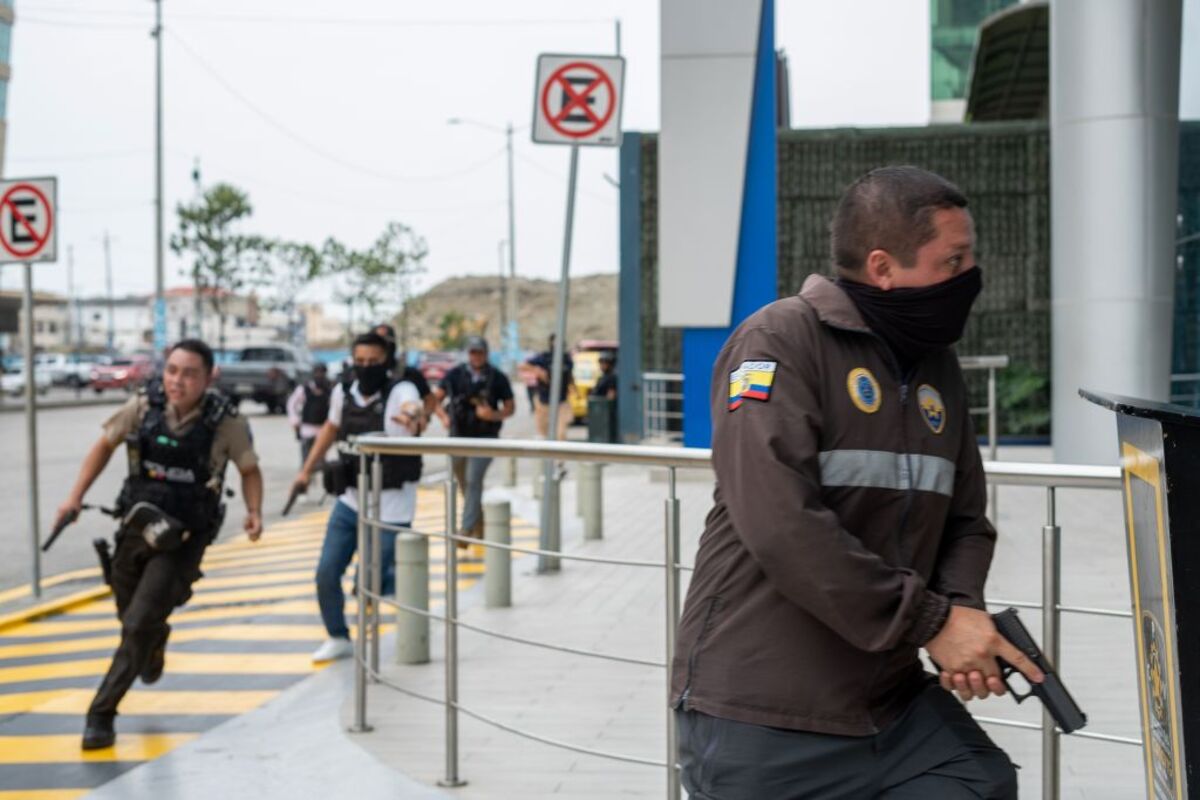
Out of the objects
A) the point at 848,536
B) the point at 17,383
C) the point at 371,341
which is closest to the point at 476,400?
the point at 371,341

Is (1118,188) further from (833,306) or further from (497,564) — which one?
(833,306)

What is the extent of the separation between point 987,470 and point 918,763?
1.44m

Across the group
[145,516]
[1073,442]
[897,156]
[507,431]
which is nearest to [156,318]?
[507,431]

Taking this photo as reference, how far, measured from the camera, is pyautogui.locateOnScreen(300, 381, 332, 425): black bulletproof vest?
1658 centimetres

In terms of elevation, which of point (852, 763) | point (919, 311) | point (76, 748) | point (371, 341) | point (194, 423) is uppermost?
point (371, 341)

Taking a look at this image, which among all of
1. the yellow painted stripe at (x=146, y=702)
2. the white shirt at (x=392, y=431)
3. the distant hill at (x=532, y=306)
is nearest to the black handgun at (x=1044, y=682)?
the yellow painted stripe at (x=146, y=702)

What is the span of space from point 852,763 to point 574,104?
25.4 feet

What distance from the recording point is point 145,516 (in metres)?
6.66

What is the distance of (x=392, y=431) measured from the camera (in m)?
8.88

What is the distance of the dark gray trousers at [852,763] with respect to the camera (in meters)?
2.59

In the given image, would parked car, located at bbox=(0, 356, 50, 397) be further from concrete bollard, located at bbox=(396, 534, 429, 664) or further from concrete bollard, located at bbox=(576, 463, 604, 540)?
concrete bollard, located at bbox=(396, 534, 429, 664)

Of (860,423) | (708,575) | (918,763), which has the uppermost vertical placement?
(860,423)

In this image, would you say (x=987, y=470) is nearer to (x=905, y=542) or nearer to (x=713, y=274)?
(x=905, y=542)

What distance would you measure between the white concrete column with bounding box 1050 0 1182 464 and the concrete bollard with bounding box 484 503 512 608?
5541 millimetres
